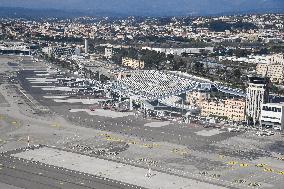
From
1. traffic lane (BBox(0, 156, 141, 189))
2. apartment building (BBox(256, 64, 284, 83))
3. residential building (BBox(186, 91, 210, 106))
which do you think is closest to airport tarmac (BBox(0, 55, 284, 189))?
traffic lane (BBox(0, 156, 141, 189))

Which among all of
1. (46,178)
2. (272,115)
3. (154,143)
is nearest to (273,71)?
(272,115)

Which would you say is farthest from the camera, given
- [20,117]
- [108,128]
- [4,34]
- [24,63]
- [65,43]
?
[4,34]

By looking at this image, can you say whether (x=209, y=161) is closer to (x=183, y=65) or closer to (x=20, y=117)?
(x=20, y=117)

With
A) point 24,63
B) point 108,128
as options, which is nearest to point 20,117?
point 108,128

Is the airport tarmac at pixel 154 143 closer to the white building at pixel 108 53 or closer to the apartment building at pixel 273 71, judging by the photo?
the apartment building at pixel 273 71

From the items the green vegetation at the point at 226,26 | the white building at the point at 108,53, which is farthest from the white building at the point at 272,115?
the green vegetation at the point at 226,26
